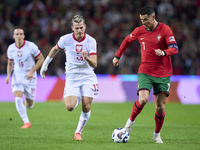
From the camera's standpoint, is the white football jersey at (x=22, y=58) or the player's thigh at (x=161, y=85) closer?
the player's thigh at (x=161, y=85)

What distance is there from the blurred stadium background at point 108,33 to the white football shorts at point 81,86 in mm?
7083

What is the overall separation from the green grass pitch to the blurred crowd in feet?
9.52

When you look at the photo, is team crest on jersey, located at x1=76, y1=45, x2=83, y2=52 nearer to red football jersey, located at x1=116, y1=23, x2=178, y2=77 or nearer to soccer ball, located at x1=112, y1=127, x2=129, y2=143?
red football jersey, located at x1=116, y1=23, x2=178, y2=77

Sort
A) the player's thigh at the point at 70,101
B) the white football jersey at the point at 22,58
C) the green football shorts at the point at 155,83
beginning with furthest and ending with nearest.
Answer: the white football jersey at the point at 22,58 < the player's thigh at the point at 70,101 < the green football shorts at the point at 155,83

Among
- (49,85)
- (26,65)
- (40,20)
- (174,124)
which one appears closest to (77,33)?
(26,65)

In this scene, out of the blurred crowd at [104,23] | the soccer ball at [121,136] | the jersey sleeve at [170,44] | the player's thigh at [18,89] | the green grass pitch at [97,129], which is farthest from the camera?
the blurred crowd at [104,23]

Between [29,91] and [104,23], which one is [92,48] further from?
[104,23]

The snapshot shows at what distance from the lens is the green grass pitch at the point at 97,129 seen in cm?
600

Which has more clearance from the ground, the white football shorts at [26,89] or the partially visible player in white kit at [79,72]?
the partially visible player in white kit at [79,72]

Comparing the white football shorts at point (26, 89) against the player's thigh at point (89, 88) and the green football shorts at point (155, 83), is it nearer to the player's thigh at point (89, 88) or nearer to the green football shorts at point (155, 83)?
the player's thigh at point (89, 88)

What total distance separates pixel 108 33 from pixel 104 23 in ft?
1.72

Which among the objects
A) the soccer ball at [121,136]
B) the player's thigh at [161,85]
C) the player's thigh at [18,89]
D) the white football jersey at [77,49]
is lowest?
the soccer ball at [121,136]

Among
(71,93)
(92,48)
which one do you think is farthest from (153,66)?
(71,93)

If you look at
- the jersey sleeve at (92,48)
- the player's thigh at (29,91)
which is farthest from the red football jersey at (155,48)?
the player's thigh at (29,91)
